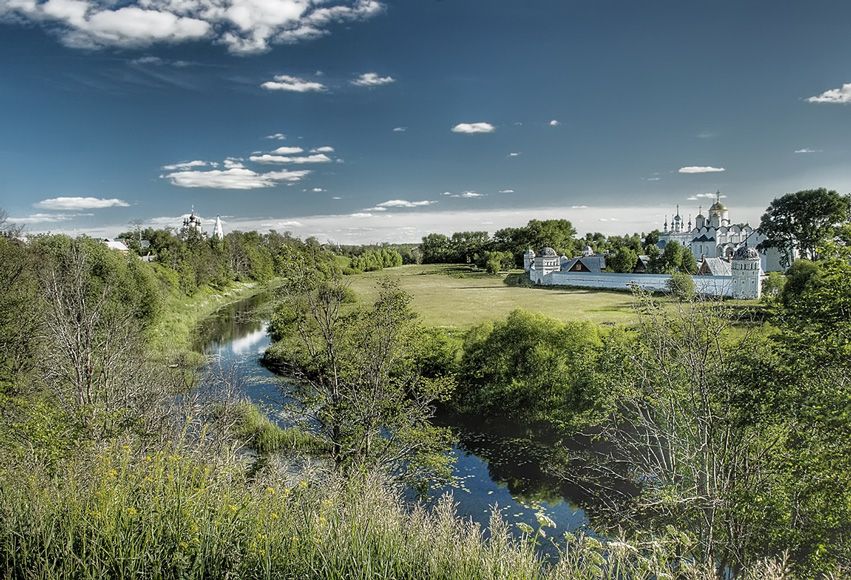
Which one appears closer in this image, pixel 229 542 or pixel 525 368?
pixel 229 542

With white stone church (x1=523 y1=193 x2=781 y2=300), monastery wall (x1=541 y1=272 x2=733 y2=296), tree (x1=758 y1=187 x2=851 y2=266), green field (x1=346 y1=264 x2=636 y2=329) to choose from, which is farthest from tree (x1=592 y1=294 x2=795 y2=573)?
tree (x1=758 y1=187 x2=851 y2=266)

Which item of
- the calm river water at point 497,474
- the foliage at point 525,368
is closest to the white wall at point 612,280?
the foliage at point 525,368

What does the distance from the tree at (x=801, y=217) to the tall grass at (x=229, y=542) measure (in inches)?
2472

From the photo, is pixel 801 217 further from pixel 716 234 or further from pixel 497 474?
pixel 497 474

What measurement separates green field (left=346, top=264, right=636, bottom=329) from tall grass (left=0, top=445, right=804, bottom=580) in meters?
25.4

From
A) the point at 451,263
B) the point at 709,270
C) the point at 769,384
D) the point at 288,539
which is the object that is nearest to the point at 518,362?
the point at 769,384

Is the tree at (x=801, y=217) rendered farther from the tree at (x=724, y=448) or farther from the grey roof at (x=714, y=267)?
the tree at (x=724, y=448)

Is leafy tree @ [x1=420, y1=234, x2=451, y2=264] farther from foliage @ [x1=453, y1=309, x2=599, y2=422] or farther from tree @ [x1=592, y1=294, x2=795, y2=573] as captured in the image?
tree @ [x1=592, y1=294, x2=795, y2=573]

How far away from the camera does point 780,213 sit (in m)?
59.2

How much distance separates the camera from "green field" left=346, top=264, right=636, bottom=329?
1655 inches

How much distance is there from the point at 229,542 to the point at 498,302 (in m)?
51.1

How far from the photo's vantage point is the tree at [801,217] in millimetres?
55219

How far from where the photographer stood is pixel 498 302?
54.8 m

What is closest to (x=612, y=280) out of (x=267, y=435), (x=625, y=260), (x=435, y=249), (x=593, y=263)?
(x=625, y=260)
